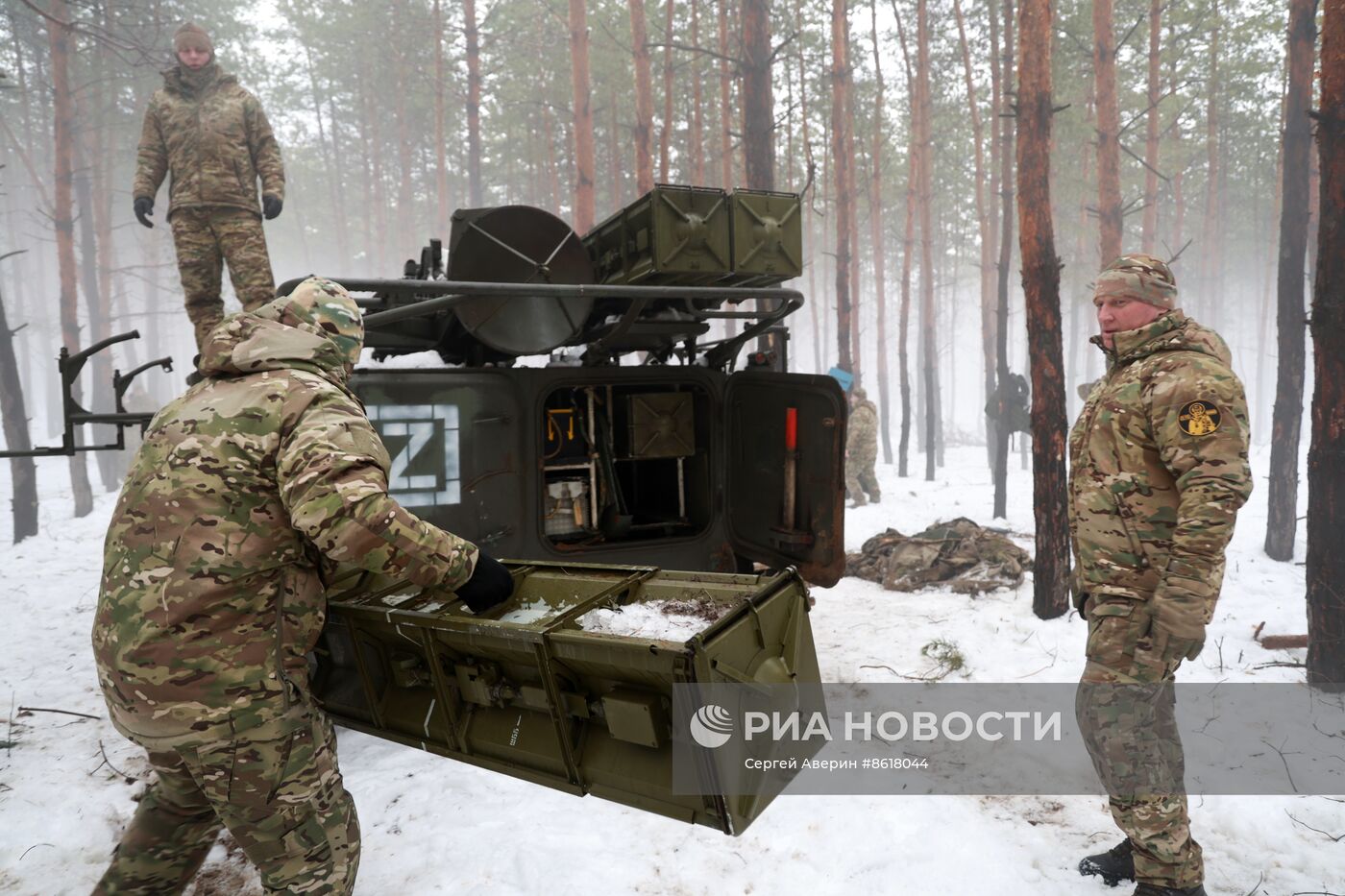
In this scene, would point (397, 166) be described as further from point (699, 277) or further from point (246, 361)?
point (246, 361)

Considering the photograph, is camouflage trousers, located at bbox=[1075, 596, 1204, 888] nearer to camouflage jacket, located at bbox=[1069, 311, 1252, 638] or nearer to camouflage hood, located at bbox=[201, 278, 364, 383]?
camouflage jacket, located at bbox=[1069, 311, 1252, 638]

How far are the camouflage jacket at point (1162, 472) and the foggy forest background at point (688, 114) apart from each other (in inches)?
334

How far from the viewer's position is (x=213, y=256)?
5258 millimetres

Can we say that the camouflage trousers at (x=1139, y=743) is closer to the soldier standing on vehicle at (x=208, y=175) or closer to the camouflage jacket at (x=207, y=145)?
the soldier standing on vehicle at (x=208, y=175)

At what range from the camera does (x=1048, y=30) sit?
658cm

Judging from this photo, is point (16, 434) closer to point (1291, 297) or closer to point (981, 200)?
point (1291, 297)

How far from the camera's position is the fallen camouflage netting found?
23.1 ft

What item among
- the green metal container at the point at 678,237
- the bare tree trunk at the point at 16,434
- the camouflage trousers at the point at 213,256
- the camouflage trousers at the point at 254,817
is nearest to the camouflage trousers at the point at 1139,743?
the camouflage trousers at the point at 254,817

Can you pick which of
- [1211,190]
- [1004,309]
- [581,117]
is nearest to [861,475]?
[1004,309]

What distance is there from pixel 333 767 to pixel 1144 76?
24551mm

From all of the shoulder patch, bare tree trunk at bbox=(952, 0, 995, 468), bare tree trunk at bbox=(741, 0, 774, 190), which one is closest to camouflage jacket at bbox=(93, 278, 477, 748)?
the shoulder patch

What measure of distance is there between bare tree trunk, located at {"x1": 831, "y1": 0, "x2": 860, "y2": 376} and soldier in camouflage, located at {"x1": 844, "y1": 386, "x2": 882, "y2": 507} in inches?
30.3

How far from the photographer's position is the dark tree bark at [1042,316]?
6.16m

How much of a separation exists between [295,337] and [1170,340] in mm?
2840
